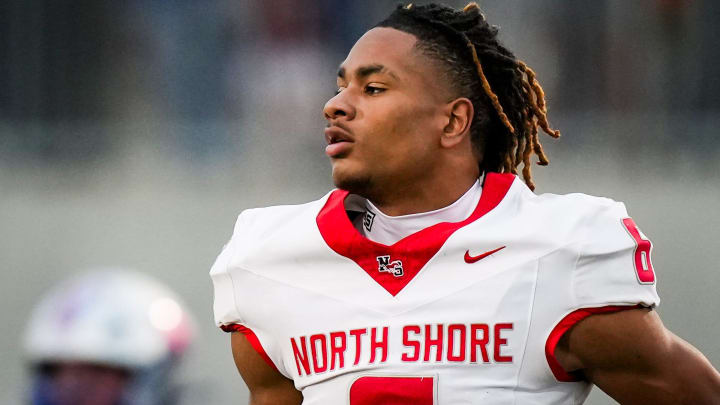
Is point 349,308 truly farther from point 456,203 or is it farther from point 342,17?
point 342,17

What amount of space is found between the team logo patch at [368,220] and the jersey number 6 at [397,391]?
0.35 meters

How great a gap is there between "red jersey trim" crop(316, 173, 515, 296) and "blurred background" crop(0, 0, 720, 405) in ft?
8.32

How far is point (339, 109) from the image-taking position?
8.12ft

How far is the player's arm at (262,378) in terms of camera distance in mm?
2541

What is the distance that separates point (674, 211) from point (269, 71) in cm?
174

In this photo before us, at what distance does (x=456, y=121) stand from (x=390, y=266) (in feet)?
1.09

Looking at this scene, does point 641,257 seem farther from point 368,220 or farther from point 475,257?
point 368,220

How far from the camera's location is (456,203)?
2.53 metres

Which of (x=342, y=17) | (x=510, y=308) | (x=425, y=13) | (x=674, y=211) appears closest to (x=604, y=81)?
(x=674, y=211)

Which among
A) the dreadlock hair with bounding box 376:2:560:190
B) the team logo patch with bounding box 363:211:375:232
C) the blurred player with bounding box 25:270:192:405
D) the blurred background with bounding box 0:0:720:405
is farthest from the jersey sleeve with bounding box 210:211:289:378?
the blurred background with bounding box 0:0:720:405

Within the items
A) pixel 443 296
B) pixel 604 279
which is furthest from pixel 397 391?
pixel 604 279

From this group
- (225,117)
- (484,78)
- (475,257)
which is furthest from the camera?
(225,117)

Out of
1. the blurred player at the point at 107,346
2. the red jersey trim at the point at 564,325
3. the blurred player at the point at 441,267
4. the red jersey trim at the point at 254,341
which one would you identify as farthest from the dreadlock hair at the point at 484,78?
the blurred player at the point at 107,346

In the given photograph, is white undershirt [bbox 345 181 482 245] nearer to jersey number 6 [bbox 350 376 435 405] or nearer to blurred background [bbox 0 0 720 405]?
jersey number 6 [bbox 350 376 435 405]
